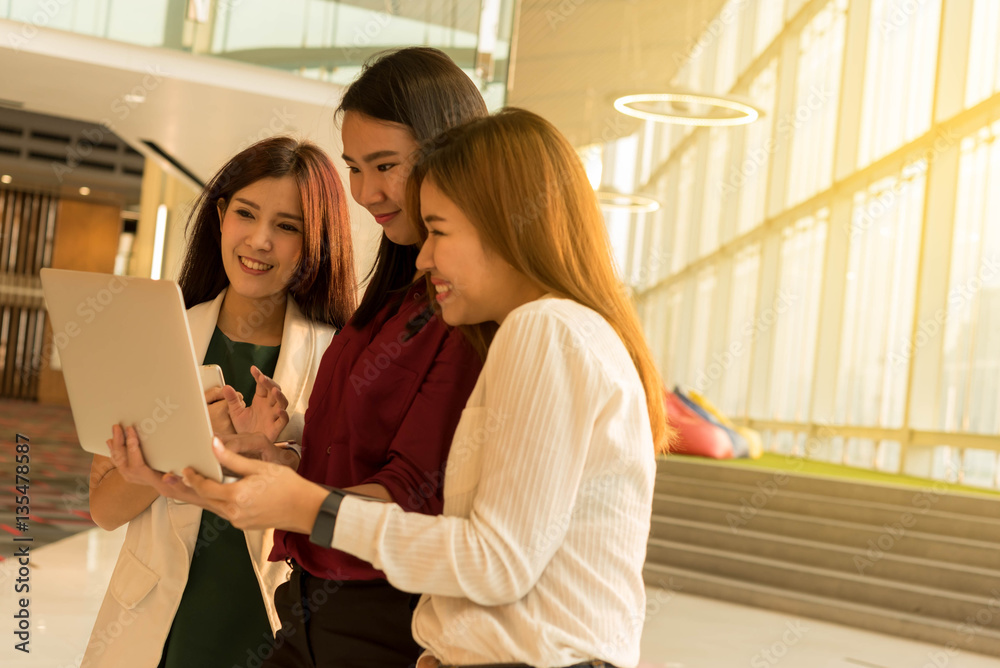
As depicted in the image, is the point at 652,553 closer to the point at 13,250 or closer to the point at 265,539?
the point at 265,539

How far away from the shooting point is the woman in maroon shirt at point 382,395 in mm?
1299

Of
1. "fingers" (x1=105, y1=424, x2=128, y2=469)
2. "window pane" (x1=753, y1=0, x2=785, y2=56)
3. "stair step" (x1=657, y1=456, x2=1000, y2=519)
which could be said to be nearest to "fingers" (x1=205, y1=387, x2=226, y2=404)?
"fingers" (x1=105, y1=424, x2=128, y2=469)

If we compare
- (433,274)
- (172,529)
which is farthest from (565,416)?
(172,529)

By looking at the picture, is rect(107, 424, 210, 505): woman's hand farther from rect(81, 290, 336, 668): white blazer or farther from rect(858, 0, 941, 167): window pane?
rect(858, 0, 941, 167): window pane

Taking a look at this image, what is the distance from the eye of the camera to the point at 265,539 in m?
1.74

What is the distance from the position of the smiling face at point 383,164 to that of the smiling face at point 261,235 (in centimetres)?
43

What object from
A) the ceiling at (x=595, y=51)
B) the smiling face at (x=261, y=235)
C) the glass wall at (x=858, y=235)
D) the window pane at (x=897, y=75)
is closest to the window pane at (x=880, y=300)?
the glass wall at (x=858, y=235)

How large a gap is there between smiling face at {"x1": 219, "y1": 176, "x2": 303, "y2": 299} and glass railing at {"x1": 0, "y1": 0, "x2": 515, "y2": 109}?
13.7 feet

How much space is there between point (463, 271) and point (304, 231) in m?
0.83

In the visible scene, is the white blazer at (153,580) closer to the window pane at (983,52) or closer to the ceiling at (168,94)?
the ceiling at (168,94)

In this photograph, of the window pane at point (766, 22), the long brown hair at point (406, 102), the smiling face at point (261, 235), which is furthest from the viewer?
the window pane at point (766, 22)

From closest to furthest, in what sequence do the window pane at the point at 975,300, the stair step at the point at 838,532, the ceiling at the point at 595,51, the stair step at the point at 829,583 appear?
the stair step at the point at 829,583, the stair step at the point at 838,532, the window pane at the point at 975,300, the ceiling at the point at 595,51

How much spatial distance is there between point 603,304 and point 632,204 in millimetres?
13380

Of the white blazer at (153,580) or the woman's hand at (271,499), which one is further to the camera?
the white blazer at (153,580)
